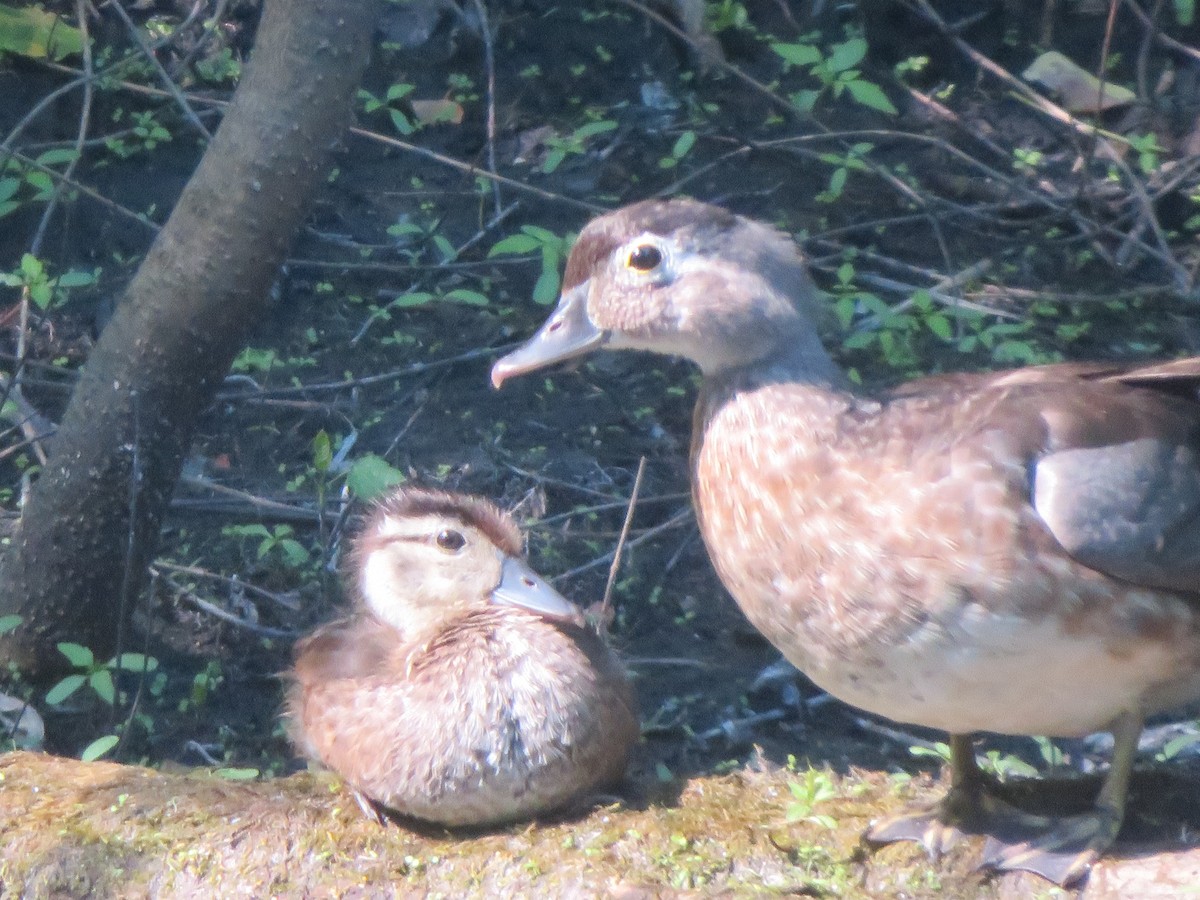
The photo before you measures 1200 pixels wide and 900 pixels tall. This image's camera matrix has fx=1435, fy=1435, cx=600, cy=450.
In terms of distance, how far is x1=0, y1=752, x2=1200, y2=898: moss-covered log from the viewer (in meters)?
2.82

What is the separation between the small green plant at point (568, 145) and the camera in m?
5.80

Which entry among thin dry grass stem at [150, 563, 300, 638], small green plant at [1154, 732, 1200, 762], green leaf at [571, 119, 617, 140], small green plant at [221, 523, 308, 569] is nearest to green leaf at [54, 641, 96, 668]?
thin dry grass stem at [150, 563, 300, 638]

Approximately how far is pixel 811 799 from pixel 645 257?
3.91 ft

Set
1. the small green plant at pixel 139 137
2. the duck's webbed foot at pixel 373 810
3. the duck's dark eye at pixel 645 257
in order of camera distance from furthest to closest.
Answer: the small green plant at pixel 139 137, the duck's webbed foot at pixel 373 810, the duck's dark eye at pixel 645 257

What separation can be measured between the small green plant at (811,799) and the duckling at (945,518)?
0.12m

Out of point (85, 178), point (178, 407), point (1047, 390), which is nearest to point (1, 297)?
point (85, 178)

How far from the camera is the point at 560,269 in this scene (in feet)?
17.3

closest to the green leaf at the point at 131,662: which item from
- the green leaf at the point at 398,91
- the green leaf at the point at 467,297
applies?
the green leaf at the point at 467,297

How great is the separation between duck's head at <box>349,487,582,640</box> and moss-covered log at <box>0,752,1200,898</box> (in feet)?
1.67

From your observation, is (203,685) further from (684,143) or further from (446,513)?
(684,143)

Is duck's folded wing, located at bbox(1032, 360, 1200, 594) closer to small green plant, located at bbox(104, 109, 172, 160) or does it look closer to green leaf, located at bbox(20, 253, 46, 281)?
green leaf, located at bbox(20, 253, 46, 281)

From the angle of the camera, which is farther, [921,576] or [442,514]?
[442,514]

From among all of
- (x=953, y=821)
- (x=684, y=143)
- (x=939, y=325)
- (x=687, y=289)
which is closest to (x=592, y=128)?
(x=684, y=143)

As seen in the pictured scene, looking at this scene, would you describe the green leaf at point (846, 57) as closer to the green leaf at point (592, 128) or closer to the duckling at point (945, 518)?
the green leaf at point (592, 128)
